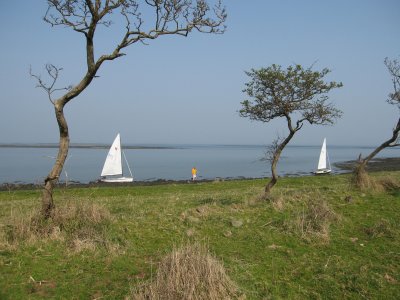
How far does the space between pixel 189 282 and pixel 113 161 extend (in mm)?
44570

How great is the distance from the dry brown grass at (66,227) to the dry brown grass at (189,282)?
294 centimetres

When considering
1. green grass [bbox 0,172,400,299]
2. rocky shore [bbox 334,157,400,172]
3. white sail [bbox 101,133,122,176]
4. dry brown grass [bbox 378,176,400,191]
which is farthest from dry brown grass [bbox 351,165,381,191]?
rocky shore [bbox 334,157,400,172]

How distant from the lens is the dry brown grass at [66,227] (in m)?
9.12

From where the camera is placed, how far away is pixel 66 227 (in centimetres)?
982

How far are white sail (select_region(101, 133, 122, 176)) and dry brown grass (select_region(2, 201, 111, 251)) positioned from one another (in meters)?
39.2

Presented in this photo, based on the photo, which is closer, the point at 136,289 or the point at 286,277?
the point at 136,289

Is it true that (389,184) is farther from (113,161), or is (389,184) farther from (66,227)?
(113,161)

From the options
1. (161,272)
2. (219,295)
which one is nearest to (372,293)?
(219,295)

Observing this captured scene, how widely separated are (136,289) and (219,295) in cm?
145

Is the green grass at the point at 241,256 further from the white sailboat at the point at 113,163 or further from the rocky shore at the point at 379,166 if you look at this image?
the rocky shore at the point at 379,166

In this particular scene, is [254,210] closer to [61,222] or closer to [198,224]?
[198,224]

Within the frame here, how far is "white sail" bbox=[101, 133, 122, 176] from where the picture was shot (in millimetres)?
48906

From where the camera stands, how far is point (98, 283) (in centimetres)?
730

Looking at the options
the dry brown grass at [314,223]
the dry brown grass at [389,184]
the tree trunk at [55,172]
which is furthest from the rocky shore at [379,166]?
the tree trunk at [55,172]
